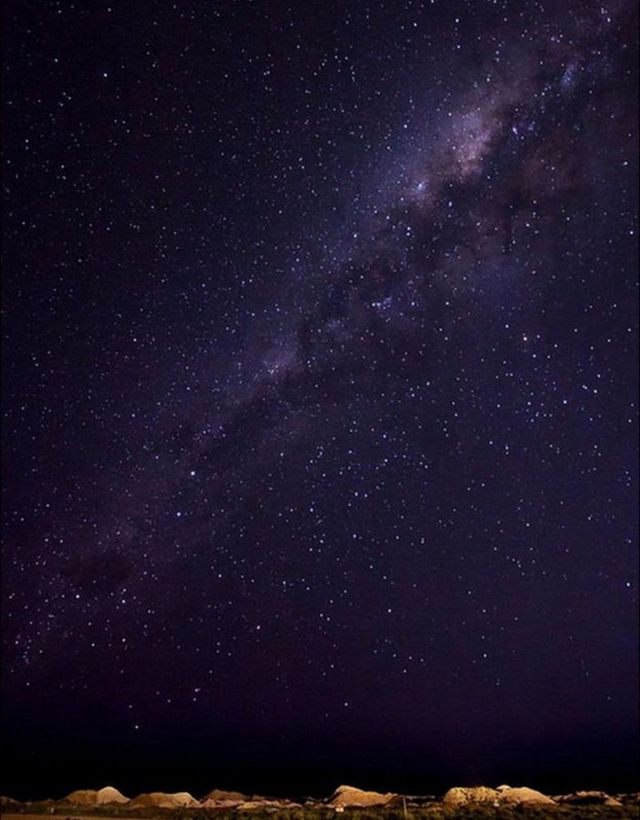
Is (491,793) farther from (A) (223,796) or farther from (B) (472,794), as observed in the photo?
(A) (223,796)

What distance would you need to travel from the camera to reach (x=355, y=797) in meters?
45.4

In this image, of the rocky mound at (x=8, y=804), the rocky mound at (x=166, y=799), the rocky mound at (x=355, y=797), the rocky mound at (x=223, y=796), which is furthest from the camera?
the rocky mound at (x=223, y=796)

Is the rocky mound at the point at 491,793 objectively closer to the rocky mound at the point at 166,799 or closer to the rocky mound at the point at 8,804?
the rocky mound at the point at 166,799

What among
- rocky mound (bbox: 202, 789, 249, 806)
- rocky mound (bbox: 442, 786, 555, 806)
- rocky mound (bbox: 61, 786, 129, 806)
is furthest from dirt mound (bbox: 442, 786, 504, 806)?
rocky mound (bbox: 61, 786, 129, 806)

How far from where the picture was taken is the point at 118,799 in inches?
1650

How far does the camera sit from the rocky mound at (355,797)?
43356 millimetres

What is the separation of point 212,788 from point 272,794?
5581mm

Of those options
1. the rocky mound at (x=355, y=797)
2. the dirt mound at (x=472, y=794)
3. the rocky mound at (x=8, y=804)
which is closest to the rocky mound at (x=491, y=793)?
the dirt mound at (x=472, y=794)

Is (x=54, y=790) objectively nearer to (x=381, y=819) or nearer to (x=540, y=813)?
(x=381, y=819)

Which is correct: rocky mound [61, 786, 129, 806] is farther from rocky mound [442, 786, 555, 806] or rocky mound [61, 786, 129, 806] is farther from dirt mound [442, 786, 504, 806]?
rocky mound [442, 786, 555, 806]

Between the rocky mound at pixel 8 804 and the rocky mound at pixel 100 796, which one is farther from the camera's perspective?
the rocky mound at pixel 100 796

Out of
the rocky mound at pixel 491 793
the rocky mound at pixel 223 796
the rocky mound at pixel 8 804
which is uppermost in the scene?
the rocky mound at pixel 8 804

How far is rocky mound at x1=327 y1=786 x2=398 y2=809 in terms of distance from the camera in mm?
43356

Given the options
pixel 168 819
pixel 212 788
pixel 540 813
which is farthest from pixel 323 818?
pixel 212 788
